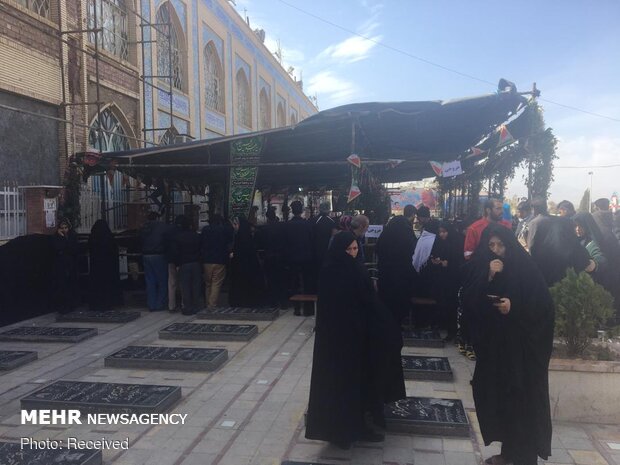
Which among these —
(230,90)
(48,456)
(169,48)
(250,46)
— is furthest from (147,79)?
(48,456)

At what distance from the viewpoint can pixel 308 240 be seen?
8250 mm

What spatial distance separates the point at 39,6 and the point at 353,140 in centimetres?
620

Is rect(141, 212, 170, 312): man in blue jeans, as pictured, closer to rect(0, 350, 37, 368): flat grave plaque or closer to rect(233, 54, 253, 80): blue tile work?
rect(0, 350, 37, 368): flat grave plaque

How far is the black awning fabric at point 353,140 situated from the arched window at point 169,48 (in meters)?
4.19

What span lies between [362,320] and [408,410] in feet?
3.55

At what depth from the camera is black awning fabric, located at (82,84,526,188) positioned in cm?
816

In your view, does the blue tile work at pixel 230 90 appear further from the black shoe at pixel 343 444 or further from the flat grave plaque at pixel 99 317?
the black shoe at pixel 343 444

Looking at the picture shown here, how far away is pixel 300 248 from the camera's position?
8250 millimetres

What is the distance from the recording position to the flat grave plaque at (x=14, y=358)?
5590mm

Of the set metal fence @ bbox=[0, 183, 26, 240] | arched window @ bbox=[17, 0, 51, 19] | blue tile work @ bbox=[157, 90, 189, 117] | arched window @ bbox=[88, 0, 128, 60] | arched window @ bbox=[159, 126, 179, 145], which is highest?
arched window @ bbox=[88, 0, 128, 60]

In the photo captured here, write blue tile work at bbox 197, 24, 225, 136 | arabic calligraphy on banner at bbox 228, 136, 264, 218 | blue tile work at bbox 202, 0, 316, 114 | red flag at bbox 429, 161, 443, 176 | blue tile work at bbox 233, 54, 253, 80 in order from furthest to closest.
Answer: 1. blue tile work at bbox 233, 54, 253, 80
2. blue tile work at bbox 202, 0, 316, 114
3. blue tile work at bbox 197, 24, 225, 136
4. red flag at bbox 429, 161, 443, 176
5. arabic calligraphy on banner at bbox 228, 136, 264, 218

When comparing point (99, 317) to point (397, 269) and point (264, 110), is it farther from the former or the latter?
point (264, 110)

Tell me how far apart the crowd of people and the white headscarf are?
0.02 m

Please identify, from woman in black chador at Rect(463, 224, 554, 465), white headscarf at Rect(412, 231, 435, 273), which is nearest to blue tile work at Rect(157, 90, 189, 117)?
white headscarf at Rect(412, 231, 435, 273)
